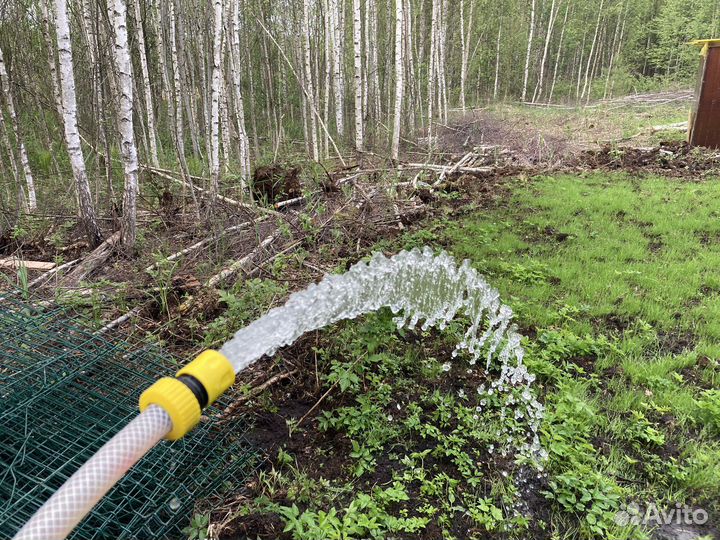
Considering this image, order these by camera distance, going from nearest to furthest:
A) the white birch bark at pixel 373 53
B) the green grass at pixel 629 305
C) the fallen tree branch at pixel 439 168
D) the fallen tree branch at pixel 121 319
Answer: the green grass at pixel 629 305
the fallen tree branch at pixel 121 319
the fallen tree branch at pixel 439 168
the white birch bark at pixel 373 53

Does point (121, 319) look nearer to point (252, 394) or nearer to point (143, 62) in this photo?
point (252, 394)

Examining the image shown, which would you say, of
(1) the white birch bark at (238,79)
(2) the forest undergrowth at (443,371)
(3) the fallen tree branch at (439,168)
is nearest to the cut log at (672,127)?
(3) the fallen tree branch at (439,168)

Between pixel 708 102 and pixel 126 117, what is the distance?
12.2m

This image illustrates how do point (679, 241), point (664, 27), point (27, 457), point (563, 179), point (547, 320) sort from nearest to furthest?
point (27, 457)
point (547, 320)
point (679, 241)
point (563, 179)
point (664, 27)

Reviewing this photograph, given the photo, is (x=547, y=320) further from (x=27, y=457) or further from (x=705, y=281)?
(x=27, y=457)

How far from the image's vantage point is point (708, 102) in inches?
394

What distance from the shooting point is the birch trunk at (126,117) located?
4098 millimetres

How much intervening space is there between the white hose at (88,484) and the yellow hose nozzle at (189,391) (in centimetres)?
5

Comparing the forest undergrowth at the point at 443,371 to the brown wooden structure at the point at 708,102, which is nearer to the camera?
the forest undergrowth at the point at 443,371

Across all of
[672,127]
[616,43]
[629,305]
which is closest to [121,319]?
[629,305]

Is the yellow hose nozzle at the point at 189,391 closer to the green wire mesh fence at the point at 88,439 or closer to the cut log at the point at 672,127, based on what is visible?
the green wire mesh fence at the point at 88,439

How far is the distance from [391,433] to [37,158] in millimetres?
9867

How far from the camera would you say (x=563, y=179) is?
838 cm

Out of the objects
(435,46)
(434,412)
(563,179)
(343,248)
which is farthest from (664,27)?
(434,412)
